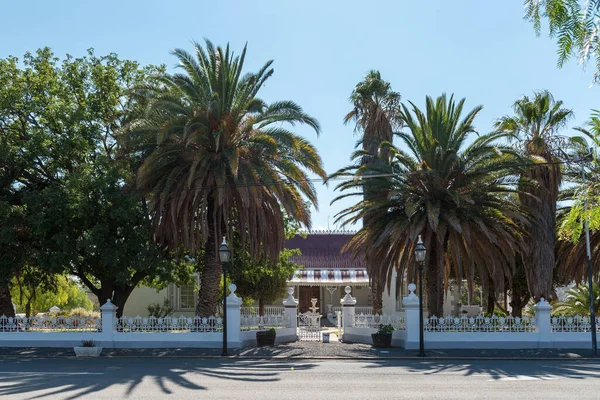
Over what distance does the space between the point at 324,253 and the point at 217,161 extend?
848 inches

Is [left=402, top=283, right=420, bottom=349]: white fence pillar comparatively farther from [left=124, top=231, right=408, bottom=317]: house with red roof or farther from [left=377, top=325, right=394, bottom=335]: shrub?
[left=124, top=231, right=408, bottom=317]: house with red roof

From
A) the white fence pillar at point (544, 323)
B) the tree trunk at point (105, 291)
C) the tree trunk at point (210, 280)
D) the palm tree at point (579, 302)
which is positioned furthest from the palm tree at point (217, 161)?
the palm tree at point (579, 302)

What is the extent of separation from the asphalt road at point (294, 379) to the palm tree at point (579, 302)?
14792 millimetres

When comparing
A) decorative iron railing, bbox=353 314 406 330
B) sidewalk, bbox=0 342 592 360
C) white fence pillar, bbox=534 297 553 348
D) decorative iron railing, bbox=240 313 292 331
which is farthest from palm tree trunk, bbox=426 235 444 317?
decorative iron railing, bbox=240 313 292 331

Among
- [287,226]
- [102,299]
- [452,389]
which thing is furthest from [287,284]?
[452,389]

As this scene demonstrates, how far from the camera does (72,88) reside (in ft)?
91.8

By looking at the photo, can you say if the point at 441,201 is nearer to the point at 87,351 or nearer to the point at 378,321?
the point at 378,321

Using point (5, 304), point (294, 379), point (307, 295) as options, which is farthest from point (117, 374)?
point (307, 295)

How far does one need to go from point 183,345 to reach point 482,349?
9965 millimetres

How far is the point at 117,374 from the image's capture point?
1515cm

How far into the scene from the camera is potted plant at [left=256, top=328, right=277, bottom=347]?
23.8 metres

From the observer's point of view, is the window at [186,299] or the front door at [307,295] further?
the front door at [307,295]

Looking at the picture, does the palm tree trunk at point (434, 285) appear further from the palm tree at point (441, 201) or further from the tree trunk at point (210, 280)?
the tree trunk at point (210, 280)

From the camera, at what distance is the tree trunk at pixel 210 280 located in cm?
2408
